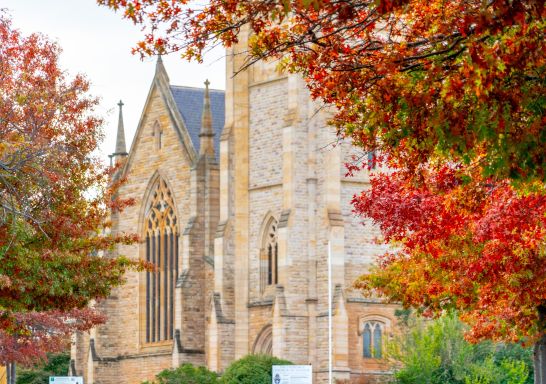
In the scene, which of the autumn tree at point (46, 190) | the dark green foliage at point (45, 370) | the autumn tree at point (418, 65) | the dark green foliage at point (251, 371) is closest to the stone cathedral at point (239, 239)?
the dark green foliage at point (45, 370)

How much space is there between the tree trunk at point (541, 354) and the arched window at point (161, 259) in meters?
34.4

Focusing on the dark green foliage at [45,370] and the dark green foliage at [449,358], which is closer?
the dark green foliage at [449,358]

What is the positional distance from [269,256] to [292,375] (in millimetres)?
19049

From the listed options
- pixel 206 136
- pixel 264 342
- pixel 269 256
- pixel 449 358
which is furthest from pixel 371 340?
pixel 206 136

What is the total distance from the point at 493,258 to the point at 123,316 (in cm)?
4148

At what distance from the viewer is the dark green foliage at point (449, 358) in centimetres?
5200

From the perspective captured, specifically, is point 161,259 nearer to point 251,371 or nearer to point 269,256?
point 269,256

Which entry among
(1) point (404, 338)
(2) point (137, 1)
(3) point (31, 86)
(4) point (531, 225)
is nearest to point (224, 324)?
(1) point (404, 338)

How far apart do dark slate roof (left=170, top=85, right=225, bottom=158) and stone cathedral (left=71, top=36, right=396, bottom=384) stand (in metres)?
0.08

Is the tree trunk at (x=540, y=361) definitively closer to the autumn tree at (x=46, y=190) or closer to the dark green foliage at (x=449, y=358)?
the autumn tree at (x=46, y=190)

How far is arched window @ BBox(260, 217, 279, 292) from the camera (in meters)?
58.2

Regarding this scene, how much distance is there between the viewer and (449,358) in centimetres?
5350

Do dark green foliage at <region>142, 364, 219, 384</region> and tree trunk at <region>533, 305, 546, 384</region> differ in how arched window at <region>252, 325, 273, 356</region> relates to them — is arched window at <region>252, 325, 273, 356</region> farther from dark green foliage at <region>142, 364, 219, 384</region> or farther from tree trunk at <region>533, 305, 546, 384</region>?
tree trunk at <region>533, 305, 546, 384</region>

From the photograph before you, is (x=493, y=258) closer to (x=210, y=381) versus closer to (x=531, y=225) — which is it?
(x=531, y=225)
